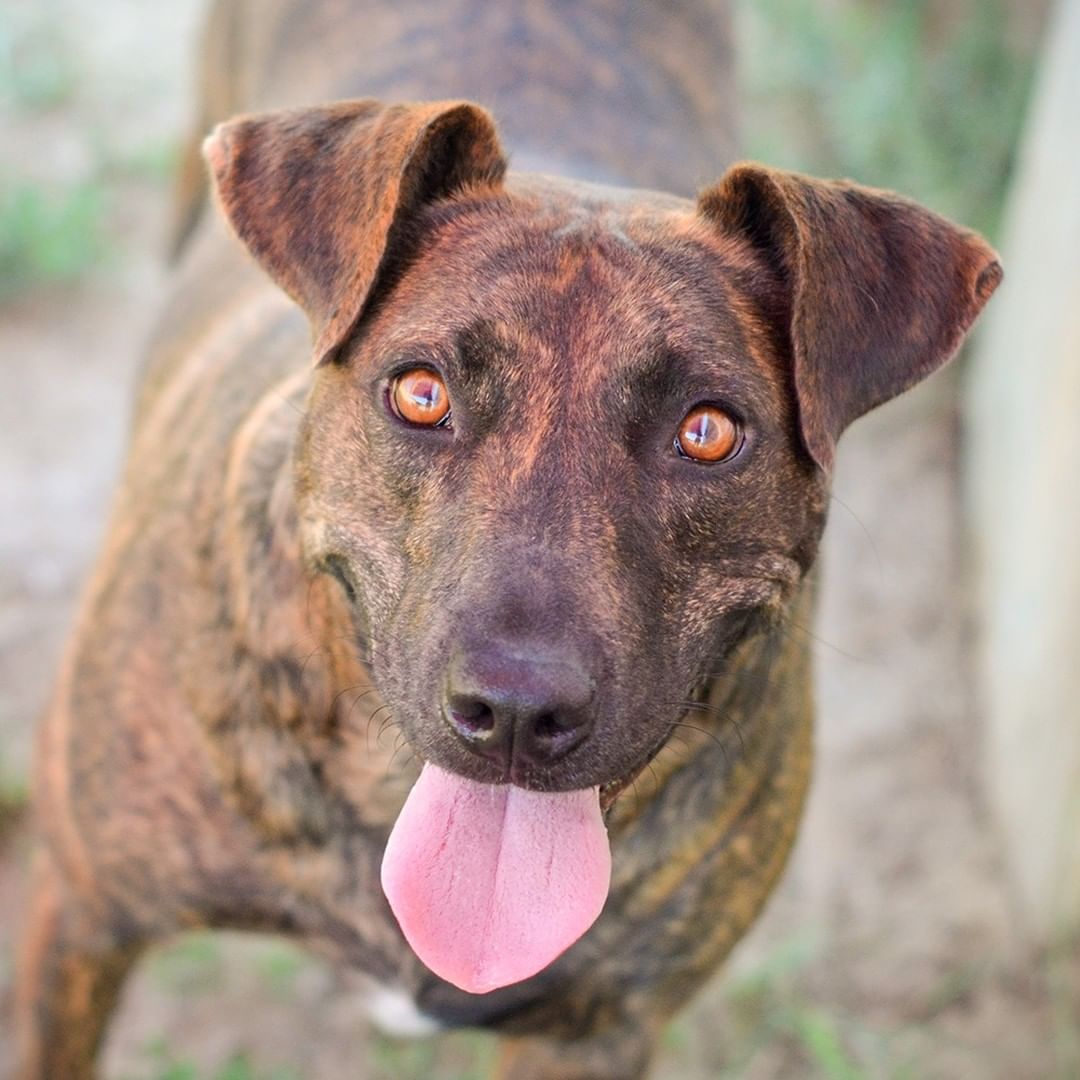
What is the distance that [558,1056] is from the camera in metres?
2.97

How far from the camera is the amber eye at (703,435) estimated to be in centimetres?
229

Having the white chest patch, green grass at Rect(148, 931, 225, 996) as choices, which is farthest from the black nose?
green grass at Rect(148, 931, 225, 996)

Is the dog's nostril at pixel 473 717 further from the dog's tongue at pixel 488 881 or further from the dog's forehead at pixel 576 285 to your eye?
the dog's forehead at pixel 576 285

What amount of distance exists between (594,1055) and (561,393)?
1335 millimetres

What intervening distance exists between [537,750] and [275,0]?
289 centimetres

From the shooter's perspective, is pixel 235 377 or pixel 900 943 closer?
pixel 235 377

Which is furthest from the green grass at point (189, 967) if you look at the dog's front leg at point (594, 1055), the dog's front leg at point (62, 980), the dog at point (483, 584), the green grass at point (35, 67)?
the green grass at point (35, 67)

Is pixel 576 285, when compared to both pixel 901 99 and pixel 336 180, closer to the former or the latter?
pixel 336 180

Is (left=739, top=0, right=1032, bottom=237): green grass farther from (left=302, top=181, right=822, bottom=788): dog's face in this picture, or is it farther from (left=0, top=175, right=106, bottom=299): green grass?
(left=302, top=181, right=822, bottom=788): dog's face

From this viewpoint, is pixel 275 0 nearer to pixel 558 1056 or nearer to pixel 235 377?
pixel 235 377

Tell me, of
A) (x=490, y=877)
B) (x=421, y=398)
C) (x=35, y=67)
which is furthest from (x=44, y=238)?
(x=490, y=877)

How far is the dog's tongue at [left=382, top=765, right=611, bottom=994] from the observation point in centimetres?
229

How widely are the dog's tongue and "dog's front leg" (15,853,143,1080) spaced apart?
875mm

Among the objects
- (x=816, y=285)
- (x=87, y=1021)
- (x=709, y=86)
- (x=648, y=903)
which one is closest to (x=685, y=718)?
(x=648, y=903)
